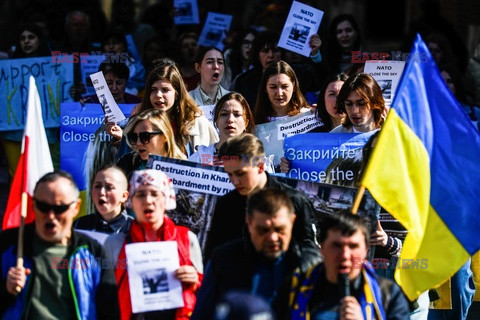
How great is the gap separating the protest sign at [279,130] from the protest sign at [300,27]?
1.63m

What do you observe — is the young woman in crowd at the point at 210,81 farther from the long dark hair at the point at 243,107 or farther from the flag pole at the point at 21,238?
the flag pole at the point at 21,238

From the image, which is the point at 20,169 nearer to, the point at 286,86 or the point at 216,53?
the point at 286,86

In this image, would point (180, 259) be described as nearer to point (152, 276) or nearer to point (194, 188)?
point (152, 276)

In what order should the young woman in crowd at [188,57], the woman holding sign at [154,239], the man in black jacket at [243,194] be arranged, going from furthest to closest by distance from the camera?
1. the young woman in crowd at [188,57]
2. the man in black jacket at [243,194]
3. the woman holding sign at [154,239]

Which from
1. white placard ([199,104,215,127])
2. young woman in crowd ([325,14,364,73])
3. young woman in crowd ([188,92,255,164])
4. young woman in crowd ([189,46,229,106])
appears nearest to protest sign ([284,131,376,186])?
young woman in crowd ([188,92,255,164])

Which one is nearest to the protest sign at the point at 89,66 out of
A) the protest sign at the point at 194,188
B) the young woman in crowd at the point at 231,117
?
the young woman in crowd at the point at 231,117

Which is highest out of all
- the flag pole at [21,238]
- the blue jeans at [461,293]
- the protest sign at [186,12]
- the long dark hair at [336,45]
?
the protest sign at [186,12]

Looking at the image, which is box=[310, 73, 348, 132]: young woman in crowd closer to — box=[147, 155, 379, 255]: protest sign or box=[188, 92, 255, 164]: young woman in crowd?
box=[188, 92, 255, 164]: young woman in crowd

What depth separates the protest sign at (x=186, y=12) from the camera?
14.8 metres

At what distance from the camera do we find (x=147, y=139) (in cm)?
866

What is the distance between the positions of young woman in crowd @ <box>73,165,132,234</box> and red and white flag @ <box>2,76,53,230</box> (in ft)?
1.19

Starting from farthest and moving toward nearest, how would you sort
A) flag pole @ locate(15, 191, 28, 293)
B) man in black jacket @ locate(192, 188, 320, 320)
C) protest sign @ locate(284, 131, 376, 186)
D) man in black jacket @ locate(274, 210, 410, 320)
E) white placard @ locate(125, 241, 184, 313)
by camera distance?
protest sign @ locate(284, 131, 376, 186) → white placard @ locate(125, 241, 184, 313) → flag pole @ locate(15, 191, 28, 293) → man in black jacket @ locate(192, 188, 320, 320) → man in black jacket @ locate(274, 210, 410, 320)

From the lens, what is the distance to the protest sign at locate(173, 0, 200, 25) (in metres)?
14.8

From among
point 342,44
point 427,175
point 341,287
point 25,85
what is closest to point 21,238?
point 341,287
